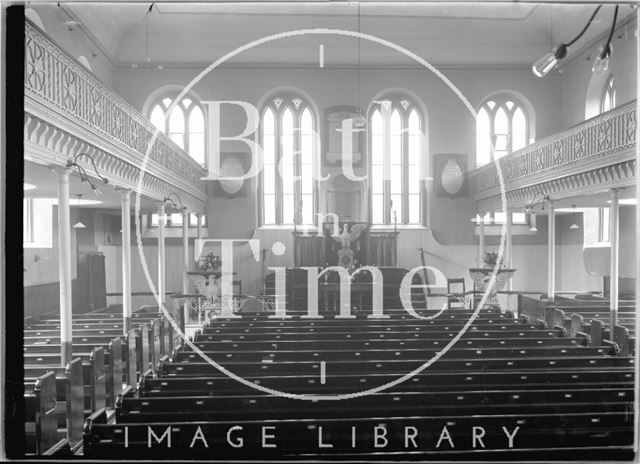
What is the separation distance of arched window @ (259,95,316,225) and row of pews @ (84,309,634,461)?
5.16m

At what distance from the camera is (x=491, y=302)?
17.0m

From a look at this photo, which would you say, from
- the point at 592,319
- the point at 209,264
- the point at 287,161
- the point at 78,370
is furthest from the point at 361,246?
the point at 78,370

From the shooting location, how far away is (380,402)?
6863 millimetres

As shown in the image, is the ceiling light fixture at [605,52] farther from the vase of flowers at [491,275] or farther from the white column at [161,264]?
the vase of flowers at [491,275]

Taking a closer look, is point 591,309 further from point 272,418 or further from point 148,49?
point 148,49

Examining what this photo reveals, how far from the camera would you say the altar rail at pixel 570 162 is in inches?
480

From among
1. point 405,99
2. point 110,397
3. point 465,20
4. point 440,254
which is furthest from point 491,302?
point 110,397

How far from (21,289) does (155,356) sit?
7.35 metres

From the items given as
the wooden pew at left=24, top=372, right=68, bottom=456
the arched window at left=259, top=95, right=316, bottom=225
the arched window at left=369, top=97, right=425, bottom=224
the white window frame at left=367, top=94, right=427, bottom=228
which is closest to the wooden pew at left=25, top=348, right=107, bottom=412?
the wooden pew at left=24, top=372, right=68, bottom=456

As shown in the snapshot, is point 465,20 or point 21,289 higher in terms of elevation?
point 465,20

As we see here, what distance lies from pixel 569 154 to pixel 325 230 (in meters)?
8.21

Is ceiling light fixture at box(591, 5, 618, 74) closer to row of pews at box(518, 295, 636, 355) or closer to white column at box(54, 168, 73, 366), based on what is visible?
row of pews at box(518, 295, 636, 355)

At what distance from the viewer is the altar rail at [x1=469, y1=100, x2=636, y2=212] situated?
1218cm

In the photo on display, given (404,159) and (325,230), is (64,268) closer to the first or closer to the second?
(404,159)
